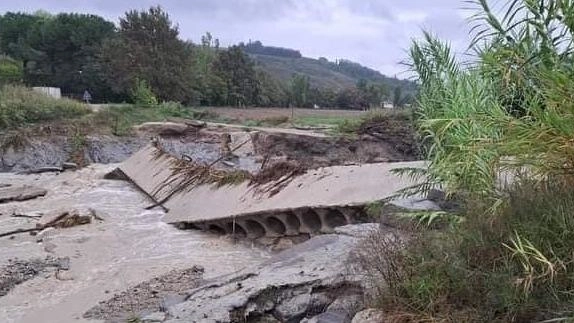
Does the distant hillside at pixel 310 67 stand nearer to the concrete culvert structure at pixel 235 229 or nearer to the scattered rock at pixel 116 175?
the scattered rock at pixel 116 175

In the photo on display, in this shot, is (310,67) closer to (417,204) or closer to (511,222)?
(417,204)

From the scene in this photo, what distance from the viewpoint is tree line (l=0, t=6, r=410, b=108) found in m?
42.3

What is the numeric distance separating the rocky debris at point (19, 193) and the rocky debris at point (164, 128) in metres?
9.17

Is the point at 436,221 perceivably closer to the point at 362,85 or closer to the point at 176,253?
the point at 176,253

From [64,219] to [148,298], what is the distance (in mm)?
6132

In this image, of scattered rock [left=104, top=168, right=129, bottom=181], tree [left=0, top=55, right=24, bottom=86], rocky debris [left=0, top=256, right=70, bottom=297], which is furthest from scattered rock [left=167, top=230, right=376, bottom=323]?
tree [left=0, top=55, right=24, bottom=86]

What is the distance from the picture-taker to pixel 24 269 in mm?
9602

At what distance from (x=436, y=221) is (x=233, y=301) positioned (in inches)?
80.1

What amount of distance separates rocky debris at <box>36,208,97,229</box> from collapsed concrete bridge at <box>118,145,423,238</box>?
1721mm

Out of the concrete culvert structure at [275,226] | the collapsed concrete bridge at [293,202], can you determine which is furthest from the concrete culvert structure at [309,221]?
the concrete culvert structure at [275,226]

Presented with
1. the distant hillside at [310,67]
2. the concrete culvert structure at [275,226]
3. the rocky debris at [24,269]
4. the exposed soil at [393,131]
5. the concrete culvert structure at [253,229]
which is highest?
the distant hillside at [310,67]

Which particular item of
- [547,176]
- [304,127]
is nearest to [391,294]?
[547,176]

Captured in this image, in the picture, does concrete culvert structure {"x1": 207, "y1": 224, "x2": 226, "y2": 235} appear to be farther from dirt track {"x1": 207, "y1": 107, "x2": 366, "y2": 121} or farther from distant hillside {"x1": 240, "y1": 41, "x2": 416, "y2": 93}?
distant hillside {"x1": 240, "y1": 41, "x2": 416, "y2": 93}

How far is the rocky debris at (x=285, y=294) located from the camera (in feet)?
17.5
